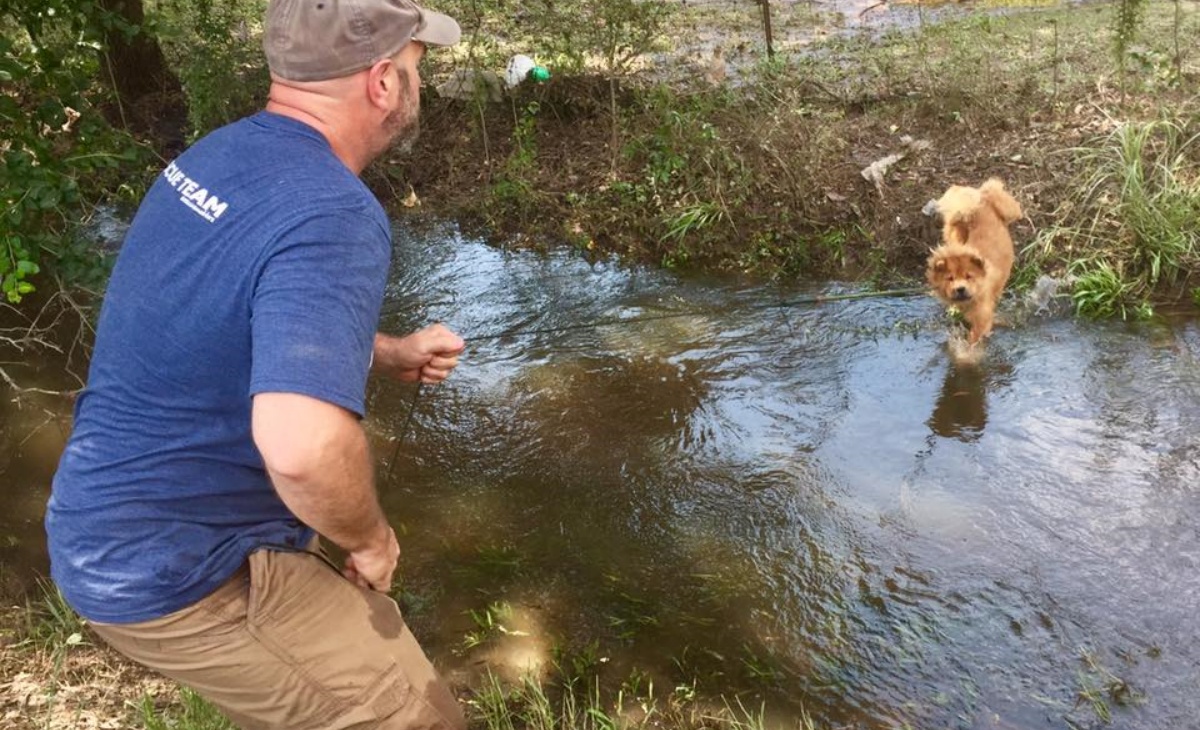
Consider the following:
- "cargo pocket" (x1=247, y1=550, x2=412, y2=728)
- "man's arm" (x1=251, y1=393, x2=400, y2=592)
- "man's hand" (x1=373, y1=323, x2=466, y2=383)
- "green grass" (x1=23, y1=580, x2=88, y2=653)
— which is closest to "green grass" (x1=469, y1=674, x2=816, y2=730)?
"cargo pocket" (x1=247, y1=550, x2=412, y2=728)

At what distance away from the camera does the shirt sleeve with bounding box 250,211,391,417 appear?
1782mm

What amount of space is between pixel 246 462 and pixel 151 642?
509mm

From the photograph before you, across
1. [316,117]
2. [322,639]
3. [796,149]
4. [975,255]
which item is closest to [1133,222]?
[975,255]

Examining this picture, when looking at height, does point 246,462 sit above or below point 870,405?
above

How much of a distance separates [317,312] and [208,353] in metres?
0.33

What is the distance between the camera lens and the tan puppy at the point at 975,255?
213 inches

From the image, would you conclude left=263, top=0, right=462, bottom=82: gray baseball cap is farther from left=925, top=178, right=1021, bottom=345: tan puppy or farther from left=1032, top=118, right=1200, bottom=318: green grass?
left=1032, top=118, right=1200, bottom=318: green grass

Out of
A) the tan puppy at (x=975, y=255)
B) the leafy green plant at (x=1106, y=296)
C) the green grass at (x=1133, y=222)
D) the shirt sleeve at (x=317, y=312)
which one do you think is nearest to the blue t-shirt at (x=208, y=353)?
the shirt sleeve at (x=317, y=312)

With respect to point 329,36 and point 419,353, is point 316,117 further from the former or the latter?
point 419,353

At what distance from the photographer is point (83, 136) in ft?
14.7

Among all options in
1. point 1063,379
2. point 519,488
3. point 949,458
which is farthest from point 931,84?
point 519,488

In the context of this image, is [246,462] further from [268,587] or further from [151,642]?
[151,642]

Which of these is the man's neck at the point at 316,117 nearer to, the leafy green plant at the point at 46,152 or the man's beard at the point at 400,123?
the man's beard at the point at 400,123

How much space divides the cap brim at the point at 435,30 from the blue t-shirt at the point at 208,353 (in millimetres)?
376
